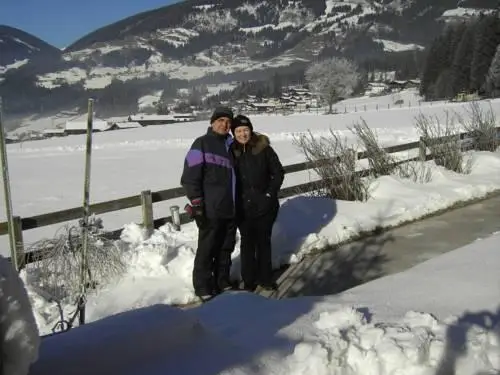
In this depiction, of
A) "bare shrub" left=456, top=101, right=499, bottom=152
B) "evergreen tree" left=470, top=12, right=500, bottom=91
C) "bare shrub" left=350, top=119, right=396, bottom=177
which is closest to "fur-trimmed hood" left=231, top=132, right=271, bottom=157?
"bare shrub" left=350, top=119, right=396, bottom=177

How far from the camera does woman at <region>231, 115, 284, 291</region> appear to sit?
15.9 ft

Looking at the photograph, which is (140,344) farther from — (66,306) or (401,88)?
(401,88)

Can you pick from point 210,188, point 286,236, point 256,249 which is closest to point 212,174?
point 210,188

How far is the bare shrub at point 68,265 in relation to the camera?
4961mm

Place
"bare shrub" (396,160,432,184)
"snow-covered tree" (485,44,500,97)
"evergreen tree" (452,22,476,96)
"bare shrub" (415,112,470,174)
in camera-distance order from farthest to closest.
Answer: "evergreen tree" (452,22,476,96)
"snow-covered tree" (485,44,500,97)
"bare shrub" (415,112,470,174)
"bare shrub" (396,160,432,184)

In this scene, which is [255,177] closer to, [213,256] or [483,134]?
[213,256]

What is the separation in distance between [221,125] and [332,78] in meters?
95.1

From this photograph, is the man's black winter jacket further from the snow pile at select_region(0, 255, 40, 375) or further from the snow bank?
the snow pile at select_region(0, 255, 40, 375)

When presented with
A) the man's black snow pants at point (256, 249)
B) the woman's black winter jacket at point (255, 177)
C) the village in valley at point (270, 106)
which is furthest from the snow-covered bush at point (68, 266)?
the village in valley at point (270, 106)

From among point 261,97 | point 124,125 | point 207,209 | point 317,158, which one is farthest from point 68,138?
point 261,97

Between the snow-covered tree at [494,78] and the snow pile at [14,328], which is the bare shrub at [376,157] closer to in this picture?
the snow pile at [14,328]

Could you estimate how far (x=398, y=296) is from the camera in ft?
12.0

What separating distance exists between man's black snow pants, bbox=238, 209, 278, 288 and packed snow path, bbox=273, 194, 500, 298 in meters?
0.27

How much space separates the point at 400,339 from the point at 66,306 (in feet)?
11.5
